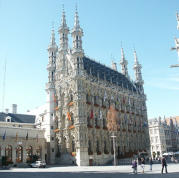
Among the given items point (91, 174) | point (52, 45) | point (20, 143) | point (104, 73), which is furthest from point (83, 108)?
point (91, 174)

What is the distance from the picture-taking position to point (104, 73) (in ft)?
235

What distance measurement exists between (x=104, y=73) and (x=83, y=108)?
18277 millimetres

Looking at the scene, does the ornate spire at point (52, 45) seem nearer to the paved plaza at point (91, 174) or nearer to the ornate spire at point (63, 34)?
the ornate spire at point (63, 34)

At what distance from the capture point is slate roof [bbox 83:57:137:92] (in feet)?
218

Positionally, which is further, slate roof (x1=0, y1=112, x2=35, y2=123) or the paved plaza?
slate roof (x1=0, y1=112, x2=35, y2=123)

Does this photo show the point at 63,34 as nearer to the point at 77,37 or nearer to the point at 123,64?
the point at 77,37

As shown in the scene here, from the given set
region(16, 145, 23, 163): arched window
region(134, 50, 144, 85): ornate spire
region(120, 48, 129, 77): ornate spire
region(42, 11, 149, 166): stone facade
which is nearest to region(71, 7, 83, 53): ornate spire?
region(42, 11, 149, 166): stone facade

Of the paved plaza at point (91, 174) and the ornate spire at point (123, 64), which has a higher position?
the ornate spire at point (123, 64)

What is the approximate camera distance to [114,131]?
211 ft

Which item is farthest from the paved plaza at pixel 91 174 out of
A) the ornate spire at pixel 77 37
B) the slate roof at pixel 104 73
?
the ornate spire at pixel 77 37

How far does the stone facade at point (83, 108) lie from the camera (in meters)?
57.2

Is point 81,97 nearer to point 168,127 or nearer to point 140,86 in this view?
point 140,86

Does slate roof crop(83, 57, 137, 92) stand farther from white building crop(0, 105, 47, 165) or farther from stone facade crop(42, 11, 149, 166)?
white building crop(0, 105, 47, 165)

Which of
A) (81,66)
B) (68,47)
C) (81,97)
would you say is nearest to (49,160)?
(81,97)
